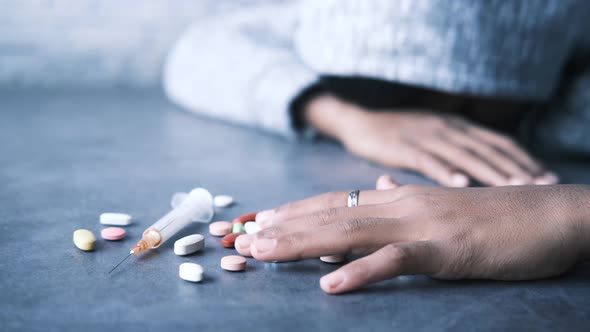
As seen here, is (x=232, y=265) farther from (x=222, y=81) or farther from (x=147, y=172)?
(x=222, y=81)

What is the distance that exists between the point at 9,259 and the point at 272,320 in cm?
34

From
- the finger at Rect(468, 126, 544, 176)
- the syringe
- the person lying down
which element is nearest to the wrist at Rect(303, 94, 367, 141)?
the person lying down

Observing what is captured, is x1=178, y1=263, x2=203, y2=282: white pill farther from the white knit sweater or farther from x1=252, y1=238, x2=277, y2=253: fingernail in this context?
the white knit sweater

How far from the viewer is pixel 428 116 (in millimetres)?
1256

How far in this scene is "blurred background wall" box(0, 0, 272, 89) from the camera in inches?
72.8

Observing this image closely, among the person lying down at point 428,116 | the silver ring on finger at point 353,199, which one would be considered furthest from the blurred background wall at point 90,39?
the silver ring on finger at point 353,199

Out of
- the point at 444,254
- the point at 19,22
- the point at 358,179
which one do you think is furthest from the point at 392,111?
the point at 19,22

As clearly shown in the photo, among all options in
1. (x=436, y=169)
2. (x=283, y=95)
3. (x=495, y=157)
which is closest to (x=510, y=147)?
(x=495, y=157)

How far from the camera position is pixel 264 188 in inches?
41.2

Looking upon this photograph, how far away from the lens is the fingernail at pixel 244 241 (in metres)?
0.71

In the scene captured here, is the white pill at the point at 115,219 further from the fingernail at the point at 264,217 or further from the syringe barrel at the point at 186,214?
the fingernail at the point at 264,217

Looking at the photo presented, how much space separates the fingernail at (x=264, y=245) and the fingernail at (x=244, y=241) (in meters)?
0.04

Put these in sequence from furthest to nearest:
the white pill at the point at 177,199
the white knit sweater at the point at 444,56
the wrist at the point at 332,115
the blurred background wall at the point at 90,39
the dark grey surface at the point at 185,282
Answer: the blurred background wall at the point at 90,39, the wrist at the point at 332,115, the white knit sweater at the point at 444,56, the white pill at the point at 177,199, the dark grey surface at the point at 185,282

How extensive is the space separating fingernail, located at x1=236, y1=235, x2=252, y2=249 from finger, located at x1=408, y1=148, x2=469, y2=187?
0.47 metres
